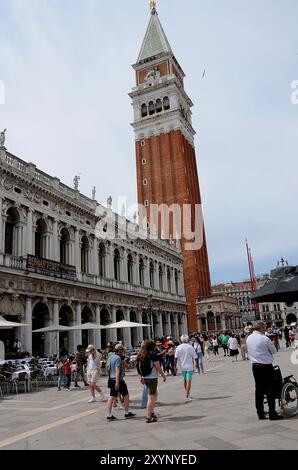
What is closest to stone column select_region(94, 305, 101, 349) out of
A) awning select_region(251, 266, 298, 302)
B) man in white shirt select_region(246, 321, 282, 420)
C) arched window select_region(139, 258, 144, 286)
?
arched window select_region(139, 258, 144, 286)

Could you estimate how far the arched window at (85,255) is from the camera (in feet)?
103

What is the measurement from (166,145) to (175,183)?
657cm

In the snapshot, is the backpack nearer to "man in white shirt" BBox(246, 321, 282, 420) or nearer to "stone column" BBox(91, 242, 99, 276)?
"man in white shirt" BBox(246, 321, 282, 420)

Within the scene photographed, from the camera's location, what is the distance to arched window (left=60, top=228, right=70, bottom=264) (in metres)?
29.1

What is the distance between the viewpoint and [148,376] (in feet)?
26.1

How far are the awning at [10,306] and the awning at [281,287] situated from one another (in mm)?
17060

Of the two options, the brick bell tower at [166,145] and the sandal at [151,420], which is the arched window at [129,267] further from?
the sandal at [151,420]

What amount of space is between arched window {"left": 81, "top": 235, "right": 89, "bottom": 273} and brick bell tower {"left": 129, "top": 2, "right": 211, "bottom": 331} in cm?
2668

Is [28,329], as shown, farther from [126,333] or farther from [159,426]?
[159,426]

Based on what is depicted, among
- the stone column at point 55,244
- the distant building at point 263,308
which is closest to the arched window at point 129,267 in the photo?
the stone column at point 55,244

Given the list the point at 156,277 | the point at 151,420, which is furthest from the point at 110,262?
the point at 151,420

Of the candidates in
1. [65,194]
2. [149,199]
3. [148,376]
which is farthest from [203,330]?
[148,376]
